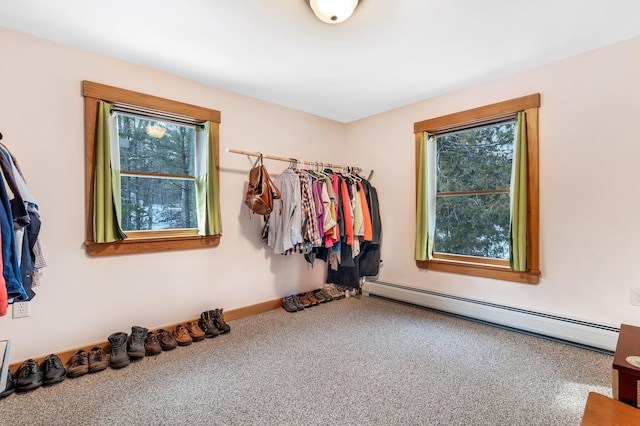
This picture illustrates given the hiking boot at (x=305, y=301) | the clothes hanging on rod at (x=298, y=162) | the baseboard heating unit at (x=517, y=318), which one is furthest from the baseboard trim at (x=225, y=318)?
the clothes hanging on rod at (x=298, y=162)

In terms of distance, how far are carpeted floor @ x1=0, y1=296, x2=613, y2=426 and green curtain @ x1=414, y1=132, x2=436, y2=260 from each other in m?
0.90

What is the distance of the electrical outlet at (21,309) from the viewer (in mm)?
2072

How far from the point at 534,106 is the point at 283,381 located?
2993 millimetres

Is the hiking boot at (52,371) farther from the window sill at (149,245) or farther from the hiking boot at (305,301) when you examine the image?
the hiking boot at (305,301)

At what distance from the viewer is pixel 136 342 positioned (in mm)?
2350

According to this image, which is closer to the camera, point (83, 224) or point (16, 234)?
point (16, 234)

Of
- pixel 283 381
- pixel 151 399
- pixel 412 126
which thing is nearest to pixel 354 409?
pixel 283 381

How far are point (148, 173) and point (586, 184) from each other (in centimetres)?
366

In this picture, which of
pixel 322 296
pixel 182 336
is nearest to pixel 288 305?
pixel 322 296

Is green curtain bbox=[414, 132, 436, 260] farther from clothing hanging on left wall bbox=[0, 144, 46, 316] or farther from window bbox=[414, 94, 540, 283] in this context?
clothing hanging on left wall bbox=[0, 144, 46, 316]

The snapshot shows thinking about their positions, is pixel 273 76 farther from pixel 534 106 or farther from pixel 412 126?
pixel 534 106

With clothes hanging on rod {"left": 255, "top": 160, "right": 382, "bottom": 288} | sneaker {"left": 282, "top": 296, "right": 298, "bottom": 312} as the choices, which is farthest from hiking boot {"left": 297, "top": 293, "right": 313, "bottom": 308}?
clothes hanging on rod {"left": 255, "top": 160, "right": 382, "bottom": 288}

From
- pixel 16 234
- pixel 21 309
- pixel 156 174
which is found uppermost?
pixel 156 174

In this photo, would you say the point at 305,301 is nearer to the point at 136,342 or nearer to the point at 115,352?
the point at 136,342
